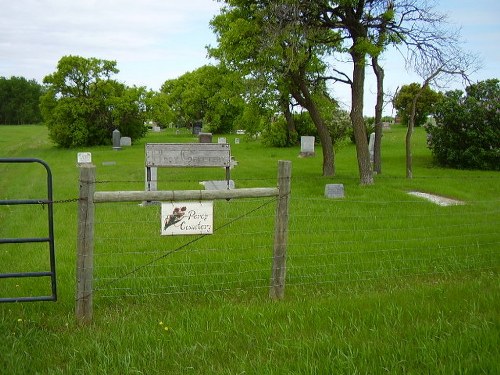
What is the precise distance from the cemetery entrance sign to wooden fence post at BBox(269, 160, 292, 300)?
338 inches

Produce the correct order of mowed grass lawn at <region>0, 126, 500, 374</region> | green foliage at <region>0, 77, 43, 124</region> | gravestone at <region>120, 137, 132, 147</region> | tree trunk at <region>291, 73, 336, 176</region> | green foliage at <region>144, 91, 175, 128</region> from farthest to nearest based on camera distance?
green foliage at <region>0, 77, 43, 124</region> < green foliage at <region>144, 91, 175, 128</region> < gravestone at <region>120, 137, 132, 147</region> < tree trunk at <region>291, 73, 336, 176</region> < mowed grass lawn at <region>0, 126, 500, 374</region>

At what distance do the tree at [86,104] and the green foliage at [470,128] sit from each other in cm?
2422

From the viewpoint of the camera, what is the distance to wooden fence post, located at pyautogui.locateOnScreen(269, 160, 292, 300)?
19.0 ft

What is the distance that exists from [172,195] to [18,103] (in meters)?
125

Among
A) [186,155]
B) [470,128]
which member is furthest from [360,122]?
[470,128]

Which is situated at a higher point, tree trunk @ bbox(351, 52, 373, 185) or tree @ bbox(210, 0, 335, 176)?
tree @ bbox(210, 0, 335, 176)

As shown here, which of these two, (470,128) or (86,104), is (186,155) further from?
(86,104)

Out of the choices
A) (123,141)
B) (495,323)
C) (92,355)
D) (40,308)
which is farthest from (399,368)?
(123,141)

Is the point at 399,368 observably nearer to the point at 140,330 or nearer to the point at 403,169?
the point at 140,330

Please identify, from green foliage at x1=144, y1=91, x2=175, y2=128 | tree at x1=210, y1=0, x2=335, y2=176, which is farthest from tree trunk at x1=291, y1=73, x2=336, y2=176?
green foliage at x1=144, y1=91, x2=175, y2=128

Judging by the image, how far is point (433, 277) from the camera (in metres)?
7.00

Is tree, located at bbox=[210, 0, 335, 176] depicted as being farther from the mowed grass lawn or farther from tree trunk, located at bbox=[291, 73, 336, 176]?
the mowed grass lawn

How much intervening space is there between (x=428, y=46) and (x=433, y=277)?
11994 mm

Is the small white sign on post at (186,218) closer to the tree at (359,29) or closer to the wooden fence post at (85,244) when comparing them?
the wooden fence post at (85,244)
